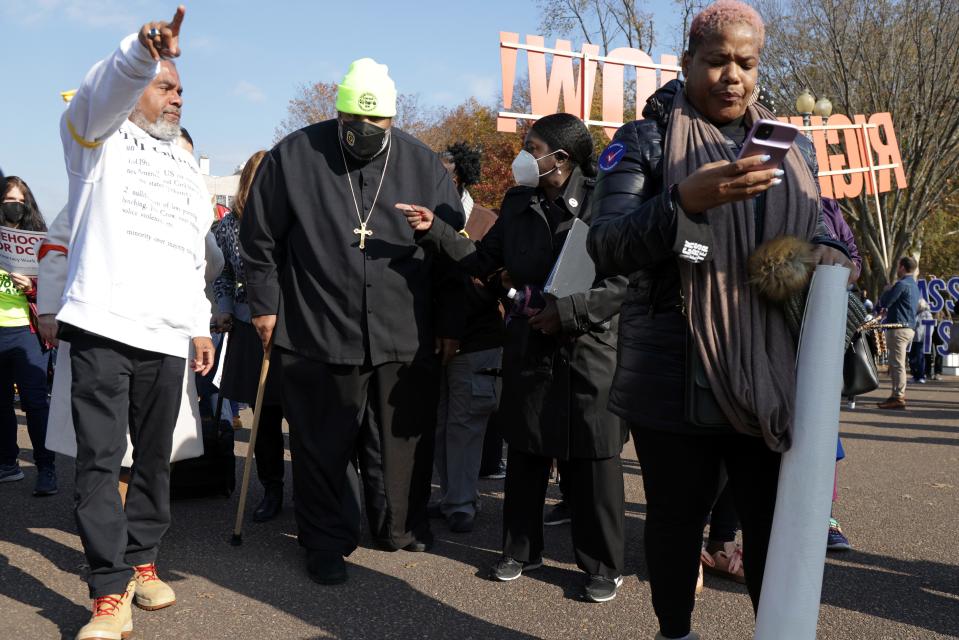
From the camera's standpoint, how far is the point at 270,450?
5.40 meters

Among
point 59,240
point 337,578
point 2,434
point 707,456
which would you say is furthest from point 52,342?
point 707,456

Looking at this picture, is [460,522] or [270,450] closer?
[460,522]

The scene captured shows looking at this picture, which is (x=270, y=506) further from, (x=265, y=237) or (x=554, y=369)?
(x=554, y=369)

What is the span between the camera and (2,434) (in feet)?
20.1

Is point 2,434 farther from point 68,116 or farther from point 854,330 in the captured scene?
point 854,330

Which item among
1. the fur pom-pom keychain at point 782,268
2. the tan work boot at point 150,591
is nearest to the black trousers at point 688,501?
the fur pom-pom keychain at point 782,268

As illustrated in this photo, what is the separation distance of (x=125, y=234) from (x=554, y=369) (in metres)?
1.83

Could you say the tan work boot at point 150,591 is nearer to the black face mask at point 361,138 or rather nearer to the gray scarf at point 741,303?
the black face mask at point 361,138

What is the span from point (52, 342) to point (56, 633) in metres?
1.32

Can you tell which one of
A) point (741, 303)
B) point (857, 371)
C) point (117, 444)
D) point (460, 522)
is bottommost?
point (460, 522)

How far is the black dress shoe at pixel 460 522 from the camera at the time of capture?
16.5 ft

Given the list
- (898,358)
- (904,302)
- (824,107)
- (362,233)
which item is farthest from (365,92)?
(824,107)

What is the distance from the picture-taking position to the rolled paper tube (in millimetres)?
2281

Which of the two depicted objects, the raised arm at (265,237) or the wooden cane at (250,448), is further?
the wooden cane at (250,448)
